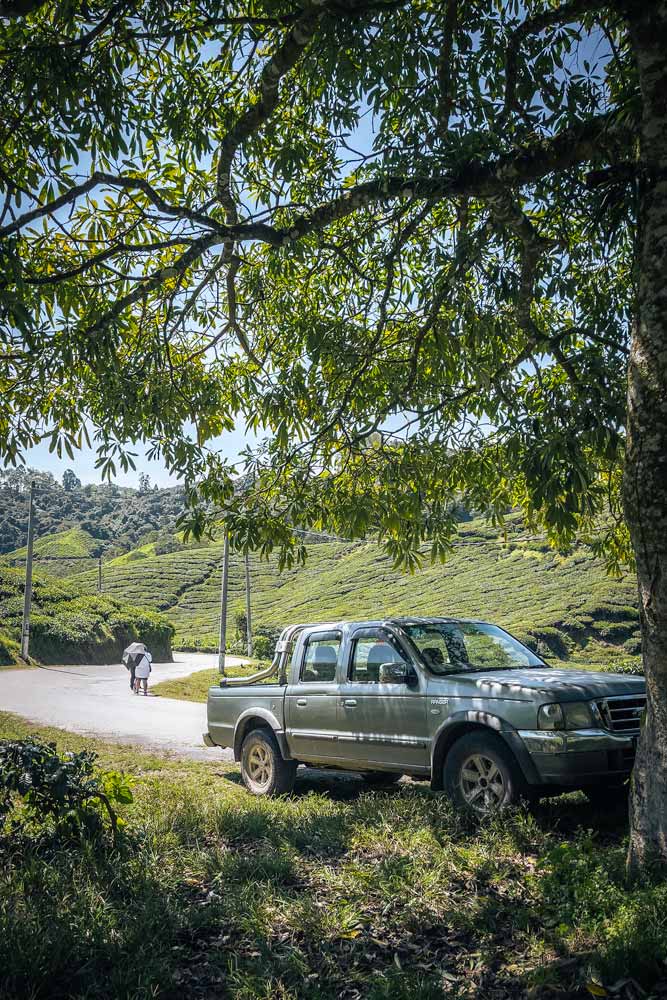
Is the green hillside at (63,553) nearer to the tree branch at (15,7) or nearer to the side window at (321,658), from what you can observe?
the side window at (321,658)

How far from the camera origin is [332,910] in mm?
4531

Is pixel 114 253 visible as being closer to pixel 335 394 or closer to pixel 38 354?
pixel 38 354

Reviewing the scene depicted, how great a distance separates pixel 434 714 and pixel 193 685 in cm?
2150

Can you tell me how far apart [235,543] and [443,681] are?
222 centimetres

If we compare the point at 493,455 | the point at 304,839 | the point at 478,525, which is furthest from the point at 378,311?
the point at 478,525

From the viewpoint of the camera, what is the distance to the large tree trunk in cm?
451

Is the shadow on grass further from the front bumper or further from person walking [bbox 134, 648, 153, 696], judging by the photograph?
person walking [bbox 134, 648, 153, 696]

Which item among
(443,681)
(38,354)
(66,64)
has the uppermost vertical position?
(66,64)

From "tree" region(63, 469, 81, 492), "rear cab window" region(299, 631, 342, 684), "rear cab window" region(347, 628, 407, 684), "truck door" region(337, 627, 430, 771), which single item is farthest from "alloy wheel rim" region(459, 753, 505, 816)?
"tree" region(63, 469, 81, 492)

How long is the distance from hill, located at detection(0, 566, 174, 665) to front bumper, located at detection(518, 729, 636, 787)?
32.2 m

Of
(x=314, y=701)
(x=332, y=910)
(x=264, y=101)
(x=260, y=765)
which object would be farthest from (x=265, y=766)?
(x=264, y=101)

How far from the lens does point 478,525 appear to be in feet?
221

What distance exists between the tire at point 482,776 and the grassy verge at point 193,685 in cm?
1522

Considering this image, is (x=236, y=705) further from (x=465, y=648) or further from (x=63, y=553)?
(x=63, y=553)
